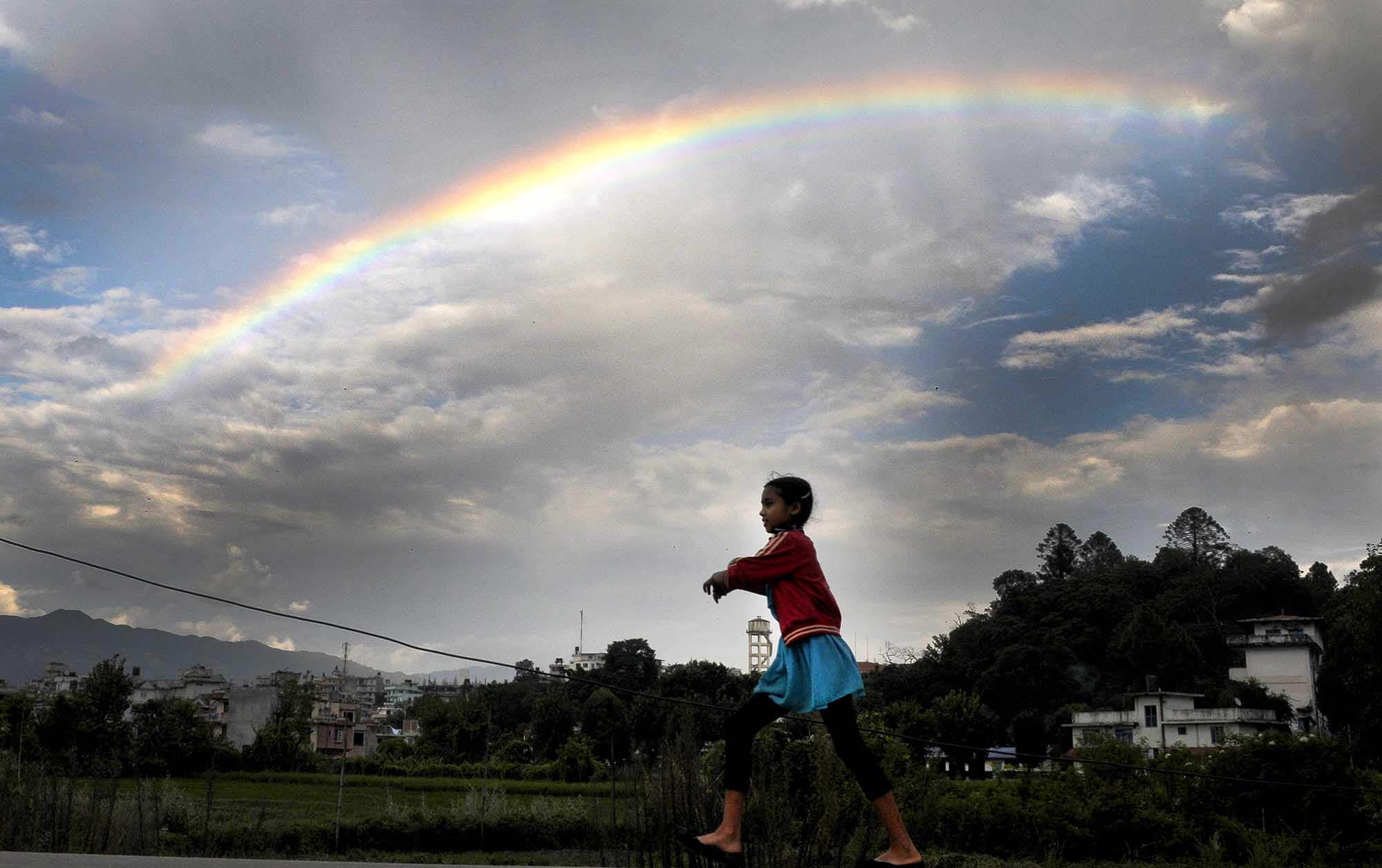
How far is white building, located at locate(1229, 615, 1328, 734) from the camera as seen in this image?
315 ft

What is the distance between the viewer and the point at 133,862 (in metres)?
4.33

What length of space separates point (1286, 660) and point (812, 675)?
107731 millimetres

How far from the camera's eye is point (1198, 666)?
97.5 m

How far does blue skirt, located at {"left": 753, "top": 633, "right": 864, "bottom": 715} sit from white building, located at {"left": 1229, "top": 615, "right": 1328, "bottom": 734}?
4176 inches

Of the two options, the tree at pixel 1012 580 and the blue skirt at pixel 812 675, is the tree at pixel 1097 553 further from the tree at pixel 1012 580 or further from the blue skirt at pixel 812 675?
the blue skirt at pixel 812 675

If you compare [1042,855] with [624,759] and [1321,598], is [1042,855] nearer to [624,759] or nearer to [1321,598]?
[624,759]

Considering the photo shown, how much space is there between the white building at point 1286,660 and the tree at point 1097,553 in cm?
3635

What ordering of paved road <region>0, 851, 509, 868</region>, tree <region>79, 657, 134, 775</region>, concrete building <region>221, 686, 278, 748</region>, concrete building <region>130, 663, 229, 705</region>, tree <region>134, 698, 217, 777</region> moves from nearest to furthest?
paved road <region>0, 851, 509, 868</region>, tree <region>134, 698, 217, 777</region>, tree <region>79, 657, 134, 775</region>, concrete building <region>221, 686, 278, 748</region>, concrete building <region>130, 663, 229, 705</region>

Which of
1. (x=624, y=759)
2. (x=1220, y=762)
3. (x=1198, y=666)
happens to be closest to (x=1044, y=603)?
(x=1198, y=666)

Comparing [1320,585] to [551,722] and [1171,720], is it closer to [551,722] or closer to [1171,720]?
[1171,720]

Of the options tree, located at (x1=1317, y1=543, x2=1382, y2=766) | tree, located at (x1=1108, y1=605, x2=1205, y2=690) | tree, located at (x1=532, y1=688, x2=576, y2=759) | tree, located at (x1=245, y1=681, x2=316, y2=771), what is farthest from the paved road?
tree, located at (x1=1108, y1=605, x2=1205, y2=690)

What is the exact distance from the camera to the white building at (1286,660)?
96.1 m

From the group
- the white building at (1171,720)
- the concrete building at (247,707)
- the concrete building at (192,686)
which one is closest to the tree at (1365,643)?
the white building at (1171,720)

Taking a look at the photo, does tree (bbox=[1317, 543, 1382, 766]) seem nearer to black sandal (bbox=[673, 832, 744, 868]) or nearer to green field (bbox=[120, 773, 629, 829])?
green field (bbox=[120, 773, 629, 829])
